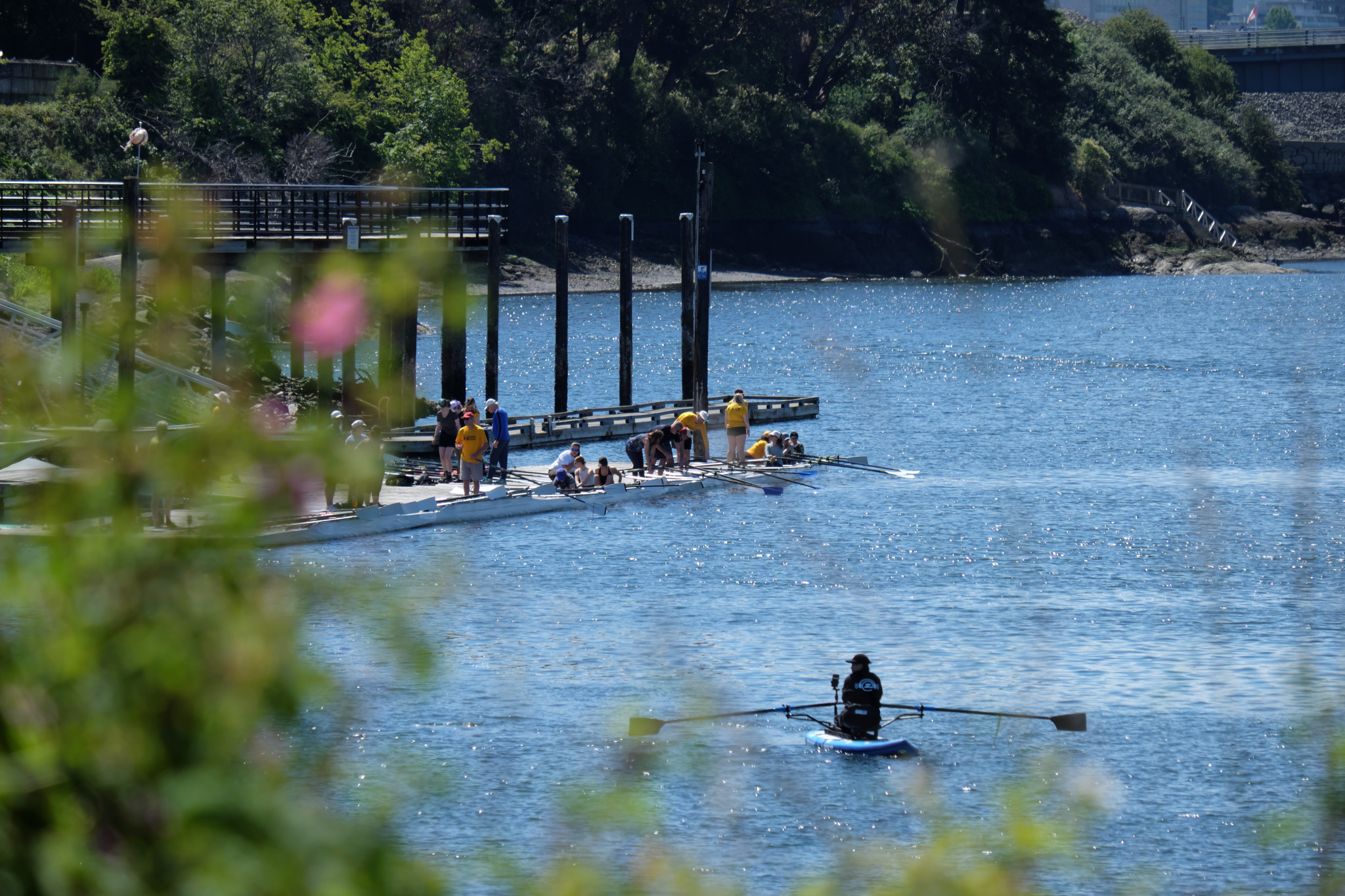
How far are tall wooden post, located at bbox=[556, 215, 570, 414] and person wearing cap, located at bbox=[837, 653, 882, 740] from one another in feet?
84.9

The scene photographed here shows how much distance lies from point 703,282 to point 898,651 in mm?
24526

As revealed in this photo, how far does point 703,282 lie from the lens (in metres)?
48.7

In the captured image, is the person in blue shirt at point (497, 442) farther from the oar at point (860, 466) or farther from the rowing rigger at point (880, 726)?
the rowing rigger at point (880, 726)

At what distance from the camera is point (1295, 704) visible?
22203mm

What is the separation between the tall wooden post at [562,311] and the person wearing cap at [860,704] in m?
25.9

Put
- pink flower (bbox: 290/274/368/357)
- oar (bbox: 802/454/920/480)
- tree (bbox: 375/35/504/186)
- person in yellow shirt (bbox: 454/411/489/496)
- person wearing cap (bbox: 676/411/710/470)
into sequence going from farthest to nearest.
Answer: tree (bbox: 375/35/504/186) → oar (bbox: 802/454/920/480) → person wearing cap (bbox: 676/411/710/470) → person in yellow shirt (bbox: 454/411/489/496) → pink flower (bbox: 290/274/368/357)

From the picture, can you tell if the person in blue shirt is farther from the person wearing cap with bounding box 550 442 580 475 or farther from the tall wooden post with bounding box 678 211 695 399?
the tall wooden post with bounding box 678 211 695 399

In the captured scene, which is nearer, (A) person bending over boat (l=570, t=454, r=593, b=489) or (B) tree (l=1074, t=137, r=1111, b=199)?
(A) person bending over boat (l=570, t=454, r=593, b=489)

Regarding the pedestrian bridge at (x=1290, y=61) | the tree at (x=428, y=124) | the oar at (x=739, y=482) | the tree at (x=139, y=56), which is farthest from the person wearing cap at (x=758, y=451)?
the pedestrian bridge at (x=1290, y=61)

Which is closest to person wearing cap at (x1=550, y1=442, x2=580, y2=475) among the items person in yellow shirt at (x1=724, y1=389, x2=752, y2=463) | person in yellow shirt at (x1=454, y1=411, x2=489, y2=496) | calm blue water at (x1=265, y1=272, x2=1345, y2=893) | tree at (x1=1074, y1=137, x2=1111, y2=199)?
calm blue water at (x1=265, y1=272, x2=1345, y2=893)

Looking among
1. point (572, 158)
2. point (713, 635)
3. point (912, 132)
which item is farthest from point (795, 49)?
point (713, 635)

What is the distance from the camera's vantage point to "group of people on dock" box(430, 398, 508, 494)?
107 feet

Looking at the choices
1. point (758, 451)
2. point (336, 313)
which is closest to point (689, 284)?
point (758, 451)

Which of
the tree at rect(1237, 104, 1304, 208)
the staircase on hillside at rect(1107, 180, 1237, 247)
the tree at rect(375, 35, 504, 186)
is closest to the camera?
the tree at rect(375, 35, 504, 186)
